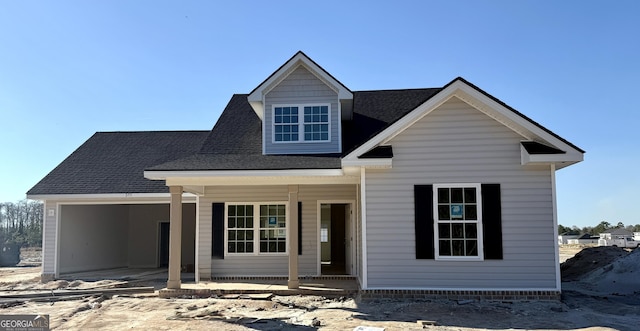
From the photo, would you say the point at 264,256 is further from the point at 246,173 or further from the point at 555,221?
the point at 555,221

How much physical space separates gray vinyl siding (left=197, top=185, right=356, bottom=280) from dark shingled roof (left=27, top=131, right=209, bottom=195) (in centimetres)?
199

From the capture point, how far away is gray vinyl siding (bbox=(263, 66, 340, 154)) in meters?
13.6

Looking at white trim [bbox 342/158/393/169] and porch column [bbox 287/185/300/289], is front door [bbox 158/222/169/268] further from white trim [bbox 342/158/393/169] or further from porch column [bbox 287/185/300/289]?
white trim [bbox 342/158/393/169]

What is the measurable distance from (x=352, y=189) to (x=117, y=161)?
840 cm

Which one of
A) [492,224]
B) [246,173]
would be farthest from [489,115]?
[246,173]

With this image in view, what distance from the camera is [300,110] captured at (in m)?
13.8

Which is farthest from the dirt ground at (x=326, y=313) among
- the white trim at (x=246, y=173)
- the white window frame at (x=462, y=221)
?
the white trim at (x=246, y=173)

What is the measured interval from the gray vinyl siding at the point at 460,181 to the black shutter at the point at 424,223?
123 millimetres

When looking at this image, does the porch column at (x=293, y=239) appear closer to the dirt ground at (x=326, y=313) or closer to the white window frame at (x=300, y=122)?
the dirt ground at (x=326, y=313)

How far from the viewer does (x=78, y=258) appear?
56.1ft

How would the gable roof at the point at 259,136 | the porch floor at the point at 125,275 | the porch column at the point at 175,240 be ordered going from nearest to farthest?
the porch column at the point at 175,240 → the gable roof at the point at 259,136 → the porch floor at the point at 125,275

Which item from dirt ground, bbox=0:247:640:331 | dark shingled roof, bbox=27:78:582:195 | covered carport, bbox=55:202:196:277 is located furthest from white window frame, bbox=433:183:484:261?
Answer: covered carport, bbox=55:202:196:277

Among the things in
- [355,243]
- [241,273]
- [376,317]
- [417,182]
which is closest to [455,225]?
[417,182]

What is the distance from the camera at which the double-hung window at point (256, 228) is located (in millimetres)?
14305
